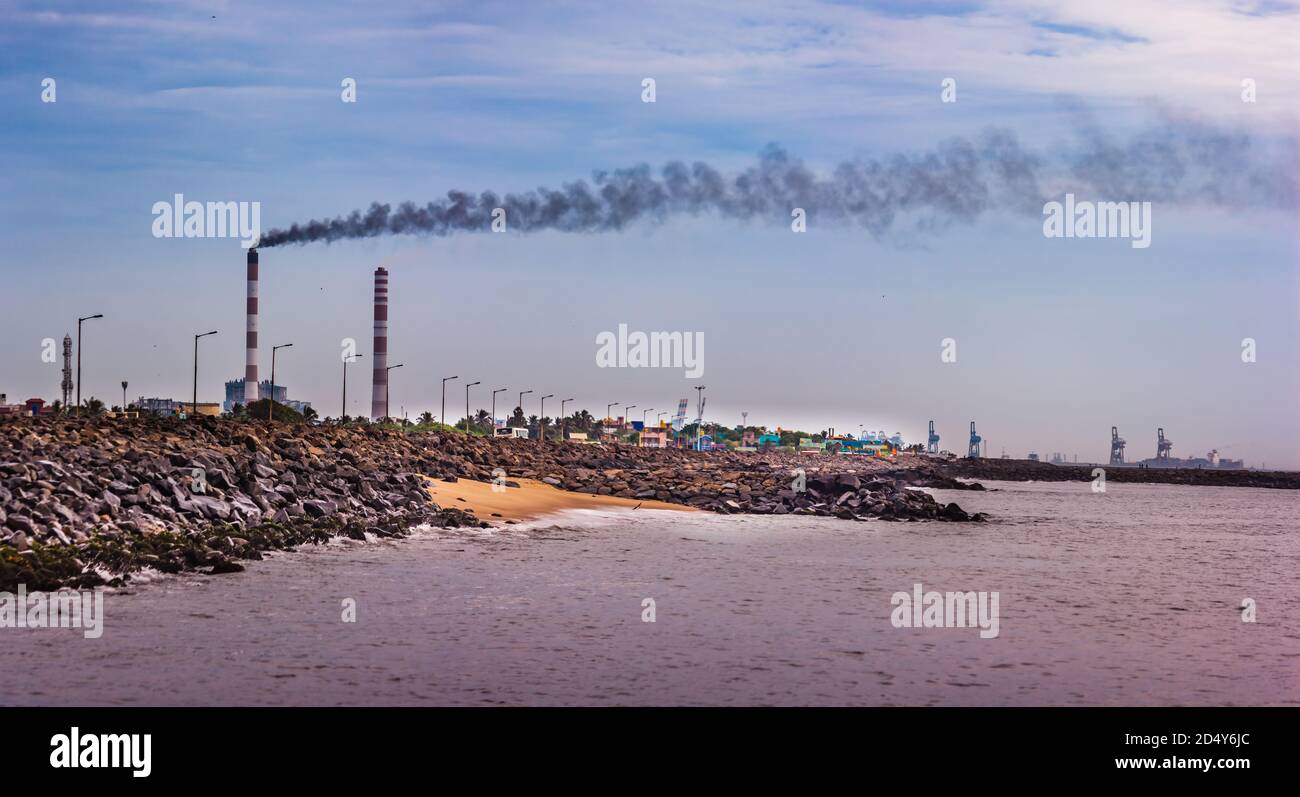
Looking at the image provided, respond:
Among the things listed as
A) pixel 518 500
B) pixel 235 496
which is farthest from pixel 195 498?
pixel 518 500

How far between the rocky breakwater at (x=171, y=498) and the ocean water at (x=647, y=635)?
1199 millimetres

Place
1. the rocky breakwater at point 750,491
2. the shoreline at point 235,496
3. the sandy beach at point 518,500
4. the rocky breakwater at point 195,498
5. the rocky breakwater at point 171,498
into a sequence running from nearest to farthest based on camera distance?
the rocky breakwater at point 171,498 < the rocky breakwater at point 195,498 < the shoreline at point 235,496 < the sandy beach at point 518,500 < the rocky breakwater at point 750,491

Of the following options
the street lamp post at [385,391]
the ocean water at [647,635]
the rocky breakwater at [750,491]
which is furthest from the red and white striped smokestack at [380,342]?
the ocean water at [647,635]

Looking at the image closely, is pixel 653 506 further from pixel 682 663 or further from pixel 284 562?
pixel 682 663

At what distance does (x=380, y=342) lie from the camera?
113312 mm

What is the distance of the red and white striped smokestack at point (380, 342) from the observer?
113062mm

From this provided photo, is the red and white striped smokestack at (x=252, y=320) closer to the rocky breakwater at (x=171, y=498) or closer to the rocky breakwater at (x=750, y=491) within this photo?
the rocky breakwater at (x=750, y=491)

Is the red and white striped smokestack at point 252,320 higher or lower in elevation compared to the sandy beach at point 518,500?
higher

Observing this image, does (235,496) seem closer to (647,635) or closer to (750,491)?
(647,635)

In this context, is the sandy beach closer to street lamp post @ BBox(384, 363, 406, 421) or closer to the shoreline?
the shoreline

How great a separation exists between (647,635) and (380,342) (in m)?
99.3

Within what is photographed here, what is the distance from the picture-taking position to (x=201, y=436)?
37875 mm

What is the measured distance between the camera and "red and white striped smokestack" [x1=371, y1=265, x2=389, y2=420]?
11306cm
